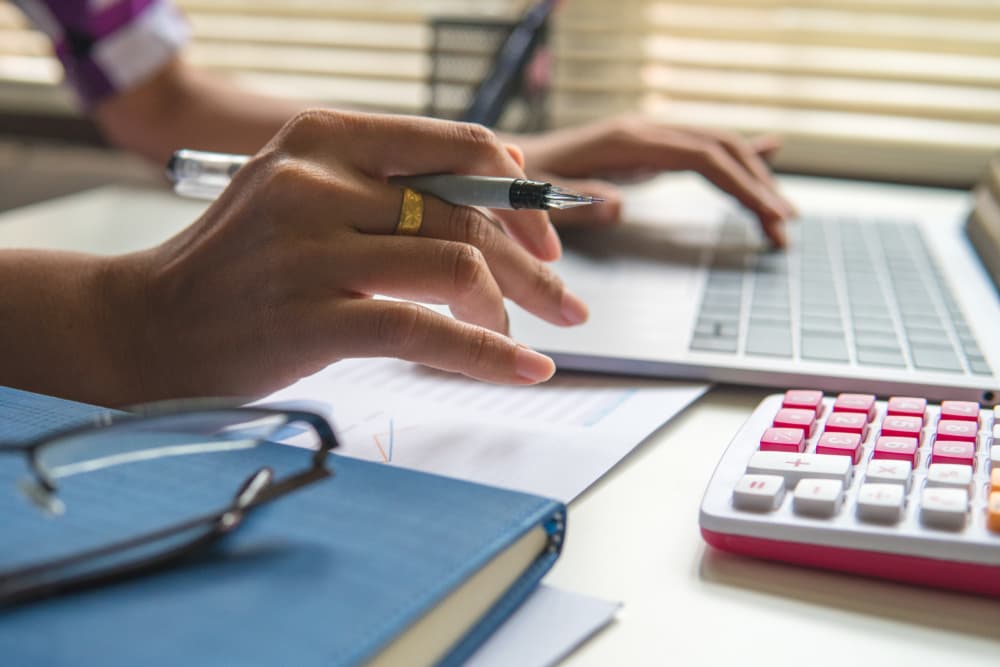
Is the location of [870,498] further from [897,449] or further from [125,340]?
[125,340]

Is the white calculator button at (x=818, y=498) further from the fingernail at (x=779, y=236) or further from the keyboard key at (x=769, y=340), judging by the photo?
the fingernail at (x=779, y=236)

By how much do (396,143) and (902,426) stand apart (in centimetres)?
29

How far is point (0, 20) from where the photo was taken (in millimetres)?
1651

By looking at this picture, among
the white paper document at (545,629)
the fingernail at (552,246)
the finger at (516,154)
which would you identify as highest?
the finger at (516,154)

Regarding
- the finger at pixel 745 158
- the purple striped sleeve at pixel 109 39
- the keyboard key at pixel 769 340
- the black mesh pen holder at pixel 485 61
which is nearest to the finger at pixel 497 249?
the keyboard key at pixel 769 340

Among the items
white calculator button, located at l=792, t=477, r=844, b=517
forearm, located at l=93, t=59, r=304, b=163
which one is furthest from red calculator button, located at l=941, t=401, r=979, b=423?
forearm, located at l=93, t=59, r=304, b=163

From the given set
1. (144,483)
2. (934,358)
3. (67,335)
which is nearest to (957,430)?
(934,358)

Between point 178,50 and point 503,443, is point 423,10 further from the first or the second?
point 503,443

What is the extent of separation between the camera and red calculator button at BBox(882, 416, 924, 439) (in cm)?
44

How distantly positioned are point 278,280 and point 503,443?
0.46 ft

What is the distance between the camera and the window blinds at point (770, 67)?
1.18 metres

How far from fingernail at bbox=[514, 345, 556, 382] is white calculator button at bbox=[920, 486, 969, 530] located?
180mm

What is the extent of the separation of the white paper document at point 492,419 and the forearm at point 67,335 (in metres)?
0.08

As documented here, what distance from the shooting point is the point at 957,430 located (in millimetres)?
440
